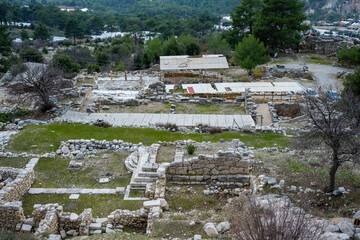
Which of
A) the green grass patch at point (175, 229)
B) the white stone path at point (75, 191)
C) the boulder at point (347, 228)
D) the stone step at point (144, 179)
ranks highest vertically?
the boulder at point (347, 228)

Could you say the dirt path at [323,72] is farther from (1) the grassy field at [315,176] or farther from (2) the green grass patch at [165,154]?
(2) the green grass patch at [165,154]

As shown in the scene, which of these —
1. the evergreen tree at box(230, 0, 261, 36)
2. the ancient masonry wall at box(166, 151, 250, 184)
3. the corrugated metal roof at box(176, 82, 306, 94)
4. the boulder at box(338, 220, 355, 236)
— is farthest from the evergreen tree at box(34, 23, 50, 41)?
the boulder at box(338, 220, 355, 236)

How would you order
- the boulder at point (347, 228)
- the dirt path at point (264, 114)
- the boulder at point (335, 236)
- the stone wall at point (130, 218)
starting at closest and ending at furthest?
the boulder at point (335, 236), the boulder at point (347, 228), the stone wall at point (130, 218), the dirt path at point (264, 114)

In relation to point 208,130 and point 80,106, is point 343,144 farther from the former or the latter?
point 80,106

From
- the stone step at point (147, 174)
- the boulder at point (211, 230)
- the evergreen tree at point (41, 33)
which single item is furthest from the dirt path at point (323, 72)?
the evergreen tree at point (41, 33)

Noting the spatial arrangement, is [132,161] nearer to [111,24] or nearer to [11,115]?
[11,115]

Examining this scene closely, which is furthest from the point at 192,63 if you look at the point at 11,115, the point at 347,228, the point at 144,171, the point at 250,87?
the point at 347,228

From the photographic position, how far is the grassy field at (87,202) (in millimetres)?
14180

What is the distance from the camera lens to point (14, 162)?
18.0m

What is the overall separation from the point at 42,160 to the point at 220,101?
637 inches

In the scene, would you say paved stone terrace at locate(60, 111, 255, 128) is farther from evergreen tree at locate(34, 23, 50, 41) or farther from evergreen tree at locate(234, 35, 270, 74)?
evergreen tree at locate(34, 23, 50, 41)

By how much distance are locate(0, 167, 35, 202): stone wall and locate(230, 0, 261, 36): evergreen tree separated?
42734 millimetres

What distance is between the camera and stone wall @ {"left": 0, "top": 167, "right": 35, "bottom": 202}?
14.1 metres

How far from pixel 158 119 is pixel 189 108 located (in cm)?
434
